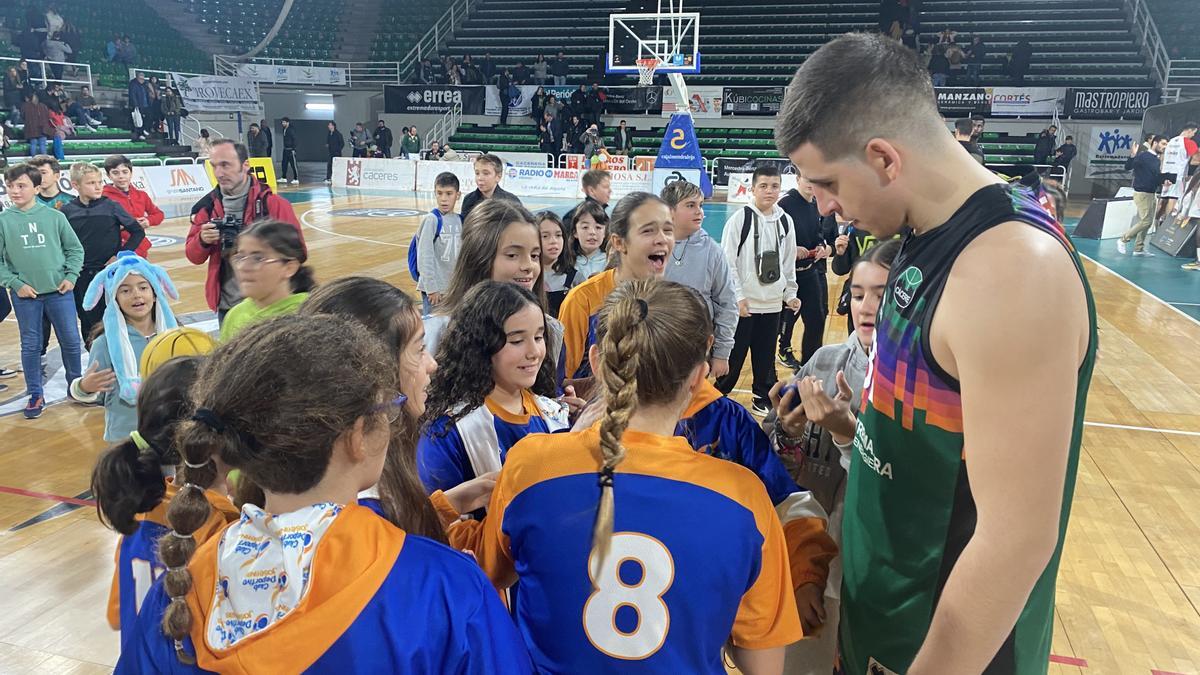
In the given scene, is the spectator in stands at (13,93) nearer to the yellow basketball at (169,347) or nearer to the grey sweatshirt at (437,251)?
the grey sweatshirt at (437,251)

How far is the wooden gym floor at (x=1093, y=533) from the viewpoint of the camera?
2848mm

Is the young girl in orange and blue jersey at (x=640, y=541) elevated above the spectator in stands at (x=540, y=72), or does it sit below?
below

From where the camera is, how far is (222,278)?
4.60 metres

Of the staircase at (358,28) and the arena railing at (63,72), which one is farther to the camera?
the staircase at (358,28)

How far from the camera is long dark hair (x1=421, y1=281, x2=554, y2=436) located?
2.19 metres

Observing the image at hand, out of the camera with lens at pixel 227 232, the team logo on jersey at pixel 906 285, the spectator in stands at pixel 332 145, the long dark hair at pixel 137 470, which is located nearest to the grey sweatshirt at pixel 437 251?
the camera with lens at pixel 227 232

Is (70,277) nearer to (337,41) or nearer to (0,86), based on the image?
(0,86)

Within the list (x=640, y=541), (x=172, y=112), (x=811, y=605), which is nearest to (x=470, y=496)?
(x=640, y=541)

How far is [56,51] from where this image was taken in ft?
61.3

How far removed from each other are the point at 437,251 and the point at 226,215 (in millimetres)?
1525

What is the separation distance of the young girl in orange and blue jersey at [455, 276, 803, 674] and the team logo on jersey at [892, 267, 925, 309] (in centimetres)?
42

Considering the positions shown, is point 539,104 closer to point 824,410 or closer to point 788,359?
point 788,359

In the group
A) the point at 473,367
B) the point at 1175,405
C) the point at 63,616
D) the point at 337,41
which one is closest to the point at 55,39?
the point at 337,41

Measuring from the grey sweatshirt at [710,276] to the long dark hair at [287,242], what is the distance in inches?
74.7
